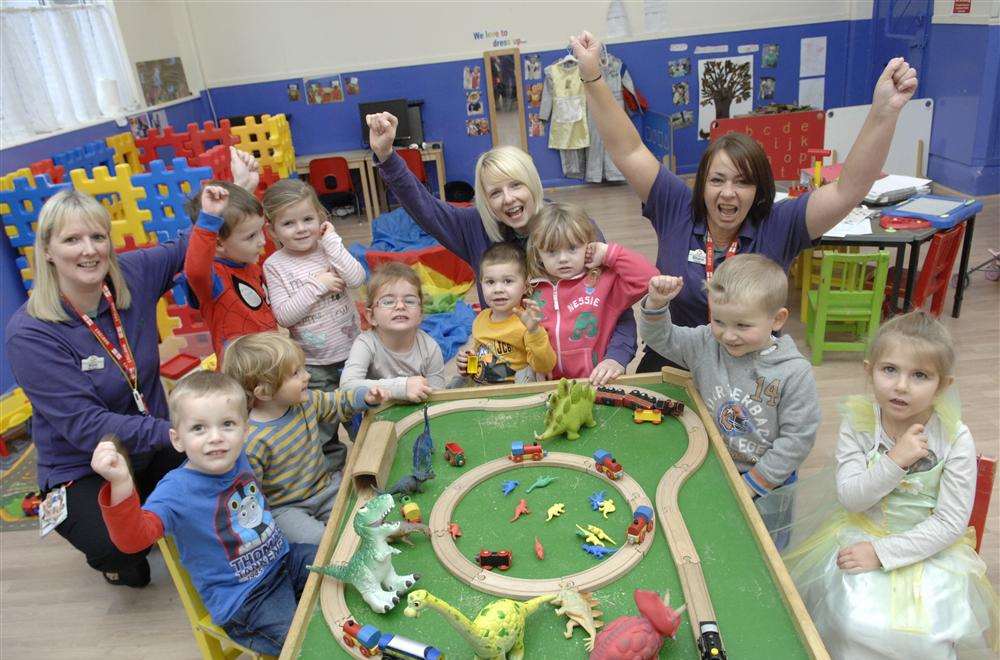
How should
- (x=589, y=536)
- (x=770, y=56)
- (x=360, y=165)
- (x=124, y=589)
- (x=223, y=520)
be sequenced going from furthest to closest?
1. (x=770, y=56)
2. (x=360, y=165)
3. (x=124, y=589)
4. (x=223, y=520)
5. (x=589, y=536)

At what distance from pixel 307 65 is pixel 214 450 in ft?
24.0

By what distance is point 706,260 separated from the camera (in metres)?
2.42

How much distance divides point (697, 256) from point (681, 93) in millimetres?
6420

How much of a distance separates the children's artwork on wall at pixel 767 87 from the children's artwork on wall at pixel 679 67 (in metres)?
0.86

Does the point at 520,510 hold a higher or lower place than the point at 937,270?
higher

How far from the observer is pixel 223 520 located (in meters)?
1.86

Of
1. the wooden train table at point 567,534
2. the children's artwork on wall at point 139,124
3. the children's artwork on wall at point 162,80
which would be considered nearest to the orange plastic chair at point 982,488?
the wooden train table at point 567,534

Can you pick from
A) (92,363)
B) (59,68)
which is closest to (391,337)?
(92,363)

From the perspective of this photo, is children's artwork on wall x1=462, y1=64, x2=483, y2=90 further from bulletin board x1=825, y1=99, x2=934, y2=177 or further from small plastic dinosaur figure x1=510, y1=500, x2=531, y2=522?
small plastic dinosaur figure x1=510, y1=500, x2=531, y2=522

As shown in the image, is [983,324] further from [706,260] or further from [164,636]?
[164,636]

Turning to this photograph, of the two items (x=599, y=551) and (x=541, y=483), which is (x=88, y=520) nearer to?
(x=541, y=483)

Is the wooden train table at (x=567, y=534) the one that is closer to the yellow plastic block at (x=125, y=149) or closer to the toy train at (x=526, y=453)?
the toy train at (x=526, y=453)

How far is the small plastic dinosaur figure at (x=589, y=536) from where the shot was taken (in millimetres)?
1627

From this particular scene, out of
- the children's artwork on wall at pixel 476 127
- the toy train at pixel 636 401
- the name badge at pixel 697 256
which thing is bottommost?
the toy train at pixel 636 401
